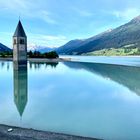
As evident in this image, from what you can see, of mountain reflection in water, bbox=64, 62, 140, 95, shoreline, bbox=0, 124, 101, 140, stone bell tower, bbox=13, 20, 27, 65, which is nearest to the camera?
shoreline, bbox=0, 124, 101, 140

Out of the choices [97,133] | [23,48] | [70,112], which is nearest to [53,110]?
[70,112]

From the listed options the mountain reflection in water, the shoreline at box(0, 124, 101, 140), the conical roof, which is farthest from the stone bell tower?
the shoreline at box(0, 124, 101, 140)

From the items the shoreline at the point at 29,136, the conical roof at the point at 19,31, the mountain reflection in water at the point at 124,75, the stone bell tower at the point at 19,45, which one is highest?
the conical roof at the point at 19,31

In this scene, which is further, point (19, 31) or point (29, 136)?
point (19, 31)

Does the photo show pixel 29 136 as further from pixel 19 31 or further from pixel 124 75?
pixel 19 31

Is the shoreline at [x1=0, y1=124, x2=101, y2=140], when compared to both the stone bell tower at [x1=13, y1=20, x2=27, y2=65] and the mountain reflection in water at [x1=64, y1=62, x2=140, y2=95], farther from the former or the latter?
the stone bell tower at [x1=13, y1=20, x2=27, y2=65]

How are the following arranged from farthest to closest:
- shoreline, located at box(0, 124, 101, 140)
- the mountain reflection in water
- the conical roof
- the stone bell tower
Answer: the conical roof
the stone bell tower
the mountain reflection in water
shoreline, located at box(0, 124, 101, 140)

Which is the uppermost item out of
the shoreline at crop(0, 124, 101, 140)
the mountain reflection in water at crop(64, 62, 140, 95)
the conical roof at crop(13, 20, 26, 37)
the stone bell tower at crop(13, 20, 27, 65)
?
the conical roof at crop(13, 20, 26, 37)

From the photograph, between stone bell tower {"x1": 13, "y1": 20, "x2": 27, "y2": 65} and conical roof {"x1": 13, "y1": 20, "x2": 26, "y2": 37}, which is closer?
stone bell tower {"x1": 13, "y1": 20, "x2": 27, "y2": 65}

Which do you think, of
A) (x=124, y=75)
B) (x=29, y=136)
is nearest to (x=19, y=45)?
(x=124, y=75)

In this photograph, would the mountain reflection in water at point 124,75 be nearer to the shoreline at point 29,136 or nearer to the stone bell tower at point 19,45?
the shoreline at point 29,136

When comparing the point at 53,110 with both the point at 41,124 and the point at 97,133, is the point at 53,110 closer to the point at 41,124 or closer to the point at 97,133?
the point at 41,124

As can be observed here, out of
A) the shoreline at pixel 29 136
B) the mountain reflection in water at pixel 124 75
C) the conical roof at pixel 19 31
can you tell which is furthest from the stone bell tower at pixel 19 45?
the shoreline at pixel 29 136

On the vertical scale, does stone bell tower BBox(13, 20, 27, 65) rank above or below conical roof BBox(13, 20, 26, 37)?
below
